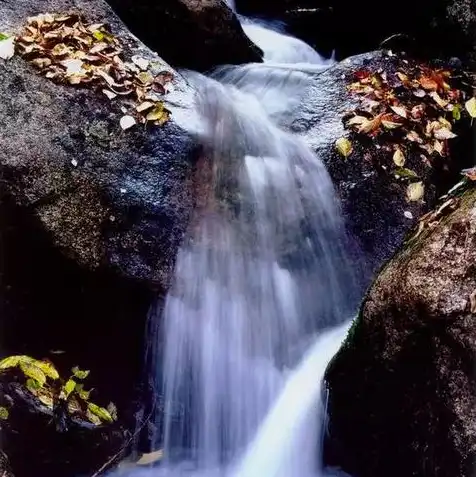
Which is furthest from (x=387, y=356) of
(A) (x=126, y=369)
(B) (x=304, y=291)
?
(A) (x=126, y=369)

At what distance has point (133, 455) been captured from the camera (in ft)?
11.5

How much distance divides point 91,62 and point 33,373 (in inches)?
92.8

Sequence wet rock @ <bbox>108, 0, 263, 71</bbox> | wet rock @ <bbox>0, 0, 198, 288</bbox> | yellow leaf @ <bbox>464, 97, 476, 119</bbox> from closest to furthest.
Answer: wet rock @ <bbox>0, 0, 198, 288</bbox> → yellow leaf @ <bbox>464, 97, 476, 119</bbox> → wet rock @ <bbox>108, 0, 263, 71</bbox>

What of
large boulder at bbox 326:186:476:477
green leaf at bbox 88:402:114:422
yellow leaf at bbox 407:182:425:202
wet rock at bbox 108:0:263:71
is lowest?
green leaf at bbox 88:402:114:422

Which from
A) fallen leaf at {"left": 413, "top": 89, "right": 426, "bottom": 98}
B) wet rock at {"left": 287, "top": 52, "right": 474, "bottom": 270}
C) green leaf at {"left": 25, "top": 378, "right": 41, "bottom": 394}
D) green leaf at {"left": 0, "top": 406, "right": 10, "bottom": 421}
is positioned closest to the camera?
green leaf at {"left": 0, "top": 406, "right": 10, "bottom": 421}

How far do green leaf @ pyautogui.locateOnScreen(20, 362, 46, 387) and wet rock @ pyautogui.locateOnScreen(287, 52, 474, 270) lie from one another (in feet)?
8.14

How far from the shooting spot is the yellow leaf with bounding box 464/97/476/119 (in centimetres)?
500

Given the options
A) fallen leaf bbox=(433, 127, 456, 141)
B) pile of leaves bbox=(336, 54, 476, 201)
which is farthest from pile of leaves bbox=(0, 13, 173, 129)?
fallen leaf bbox=(433, 127, 456, 141)

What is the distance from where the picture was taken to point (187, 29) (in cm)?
589

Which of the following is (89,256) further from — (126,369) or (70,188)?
(126,369)

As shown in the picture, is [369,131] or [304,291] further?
[369,131]

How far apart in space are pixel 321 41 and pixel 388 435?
609 centimetres

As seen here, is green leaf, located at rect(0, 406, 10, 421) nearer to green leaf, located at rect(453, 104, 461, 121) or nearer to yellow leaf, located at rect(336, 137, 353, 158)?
yellow leaf, located at rect(336, 137, 353, 158)

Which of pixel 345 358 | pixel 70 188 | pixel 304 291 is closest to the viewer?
pixel 345 358
